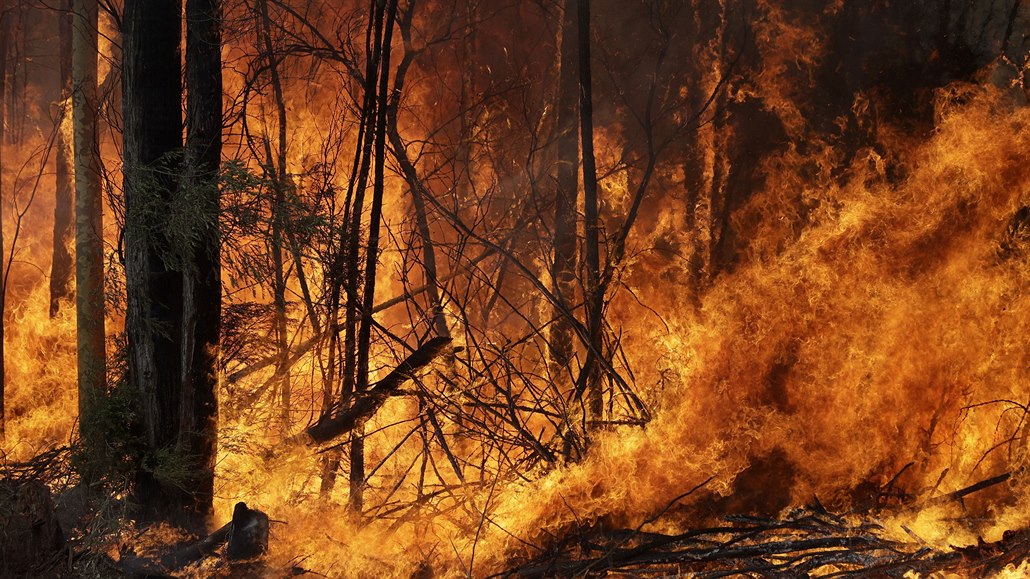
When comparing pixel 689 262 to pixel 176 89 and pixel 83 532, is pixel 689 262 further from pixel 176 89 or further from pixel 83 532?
pixel 83 532

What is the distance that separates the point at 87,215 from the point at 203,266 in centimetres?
232

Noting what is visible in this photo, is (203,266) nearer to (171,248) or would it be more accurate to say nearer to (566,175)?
(171,248)

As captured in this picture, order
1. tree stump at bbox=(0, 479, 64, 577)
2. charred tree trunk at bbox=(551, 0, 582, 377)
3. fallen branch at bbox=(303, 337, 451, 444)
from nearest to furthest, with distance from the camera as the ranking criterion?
1. tree stump at bbox=(0, 479, 64, 577)
2. fallen branch at bbox=(303, 337, 451, 444)
3. charred tree trunk at bbox=(551, 0, 582, 377)

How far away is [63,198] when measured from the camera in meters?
10.8

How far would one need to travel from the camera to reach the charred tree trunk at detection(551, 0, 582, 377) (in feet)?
26.3

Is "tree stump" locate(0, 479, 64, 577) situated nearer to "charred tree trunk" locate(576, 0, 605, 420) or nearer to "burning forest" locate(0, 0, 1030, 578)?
"burning forest" locate(0, 0, 1030, 578)

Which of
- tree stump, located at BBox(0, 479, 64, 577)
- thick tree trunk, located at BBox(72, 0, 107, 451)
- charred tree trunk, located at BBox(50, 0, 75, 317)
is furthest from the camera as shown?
charred tree trunk, located at BBox(50, 0, 75, 317)

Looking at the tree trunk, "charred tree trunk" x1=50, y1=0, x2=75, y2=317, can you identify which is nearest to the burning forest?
the tree trunk

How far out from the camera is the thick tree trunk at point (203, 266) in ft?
16.9

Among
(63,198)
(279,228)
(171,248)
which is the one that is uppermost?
(63,198)

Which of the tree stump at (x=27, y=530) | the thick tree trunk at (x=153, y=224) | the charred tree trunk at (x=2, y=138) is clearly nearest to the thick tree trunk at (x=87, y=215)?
the charred tree trunk at (x=2, y=138)

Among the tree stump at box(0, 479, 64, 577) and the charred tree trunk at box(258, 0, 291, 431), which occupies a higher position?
the charred tree trunk at box(258, 0, 291, 431)

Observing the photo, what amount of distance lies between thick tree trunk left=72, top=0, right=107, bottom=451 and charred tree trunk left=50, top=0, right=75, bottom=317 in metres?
3.09

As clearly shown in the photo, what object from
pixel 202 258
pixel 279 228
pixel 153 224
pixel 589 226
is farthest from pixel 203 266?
pixel 589 226
